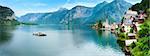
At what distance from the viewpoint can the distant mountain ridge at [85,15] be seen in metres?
38.3

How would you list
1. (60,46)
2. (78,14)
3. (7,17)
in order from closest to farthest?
1. (60,46)
2. (78,14)
3. (7,17)

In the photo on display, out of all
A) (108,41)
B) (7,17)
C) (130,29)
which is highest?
(130,29)

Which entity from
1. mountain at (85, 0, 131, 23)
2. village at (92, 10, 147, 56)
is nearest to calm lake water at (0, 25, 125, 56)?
village at (92, 10, 147, 56)

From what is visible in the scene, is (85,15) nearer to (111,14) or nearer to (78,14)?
(78,14)

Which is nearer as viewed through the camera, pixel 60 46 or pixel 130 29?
pixel 60 46

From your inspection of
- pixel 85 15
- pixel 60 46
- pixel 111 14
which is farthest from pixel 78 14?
pixel 60 46

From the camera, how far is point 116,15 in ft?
126

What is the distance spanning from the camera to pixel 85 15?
4175 cm

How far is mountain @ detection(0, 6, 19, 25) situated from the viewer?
43.4 metres

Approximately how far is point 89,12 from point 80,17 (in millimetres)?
1257

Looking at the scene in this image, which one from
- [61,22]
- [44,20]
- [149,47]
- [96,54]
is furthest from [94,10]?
[149,47]

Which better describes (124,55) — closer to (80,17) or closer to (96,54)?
(96,54)

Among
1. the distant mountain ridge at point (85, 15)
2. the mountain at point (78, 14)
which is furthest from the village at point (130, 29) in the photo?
the mountain at point (78, 14)

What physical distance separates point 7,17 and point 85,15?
402 inches
